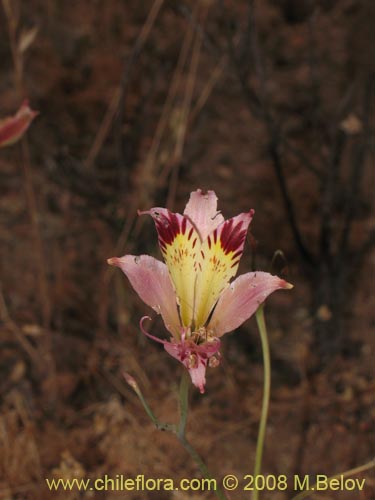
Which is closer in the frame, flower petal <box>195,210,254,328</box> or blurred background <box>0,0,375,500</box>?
flower petal <box>195,210,254,328</box>

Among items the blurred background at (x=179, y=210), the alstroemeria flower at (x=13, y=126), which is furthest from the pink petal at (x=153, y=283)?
the blurred background at (x=179, y=210)

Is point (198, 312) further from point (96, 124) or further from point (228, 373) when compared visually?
A: point (96, 124)

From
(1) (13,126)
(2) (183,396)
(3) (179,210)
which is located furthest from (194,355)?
(3) (179,210)

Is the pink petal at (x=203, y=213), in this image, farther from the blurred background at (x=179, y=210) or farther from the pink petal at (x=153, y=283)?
the blurred background at (x=179, y=210)

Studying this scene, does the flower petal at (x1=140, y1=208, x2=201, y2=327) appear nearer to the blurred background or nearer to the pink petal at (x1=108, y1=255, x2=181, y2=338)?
the pink petal at (x1=108, y1=255, x2=181, y2=338)

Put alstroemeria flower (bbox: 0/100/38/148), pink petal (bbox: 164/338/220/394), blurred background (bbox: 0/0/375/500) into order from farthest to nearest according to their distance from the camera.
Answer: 1. blurred background (bbox: 0/0/375/500)
2. alstroemeria flower (bbox: 0/100/38/148)
3. pink petal (bbox: 164/338/220/394)

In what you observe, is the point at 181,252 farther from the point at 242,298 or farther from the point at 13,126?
the point at 13,126

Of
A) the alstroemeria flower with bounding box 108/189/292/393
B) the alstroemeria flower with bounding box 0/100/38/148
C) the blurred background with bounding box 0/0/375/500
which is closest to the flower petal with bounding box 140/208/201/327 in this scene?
the alstroemeria flower with bounding box 108/189/292/393

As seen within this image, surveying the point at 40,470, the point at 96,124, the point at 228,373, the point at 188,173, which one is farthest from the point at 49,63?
the point at 40,470
